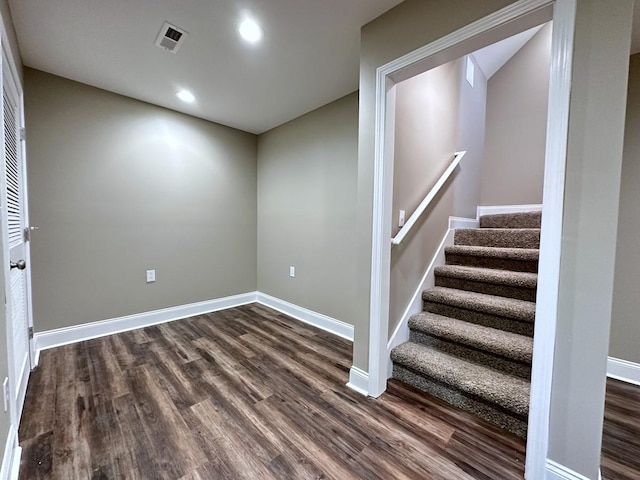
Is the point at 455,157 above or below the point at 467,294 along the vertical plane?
above

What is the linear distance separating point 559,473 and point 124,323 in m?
3.37

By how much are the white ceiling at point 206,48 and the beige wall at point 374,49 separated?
0.32 ft

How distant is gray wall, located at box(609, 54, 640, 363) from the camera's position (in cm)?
190

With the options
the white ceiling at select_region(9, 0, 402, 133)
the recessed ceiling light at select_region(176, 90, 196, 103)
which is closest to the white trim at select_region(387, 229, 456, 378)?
the white ceiling at select_region(9, 0, 402, 133)

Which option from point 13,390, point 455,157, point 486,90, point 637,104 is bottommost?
point 13,390

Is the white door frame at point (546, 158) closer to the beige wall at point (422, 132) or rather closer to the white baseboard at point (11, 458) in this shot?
the beige wall at point (422, 132)

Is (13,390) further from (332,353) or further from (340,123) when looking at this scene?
(340,123)

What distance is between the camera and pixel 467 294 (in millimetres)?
2109

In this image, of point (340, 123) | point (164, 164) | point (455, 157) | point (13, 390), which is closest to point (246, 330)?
point (13, 390)

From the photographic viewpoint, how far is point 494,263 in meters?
2.28

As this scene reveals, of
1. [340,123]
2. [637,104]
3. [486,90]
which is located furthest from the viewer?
[486,90]

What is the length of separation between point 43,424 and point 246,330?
151cm

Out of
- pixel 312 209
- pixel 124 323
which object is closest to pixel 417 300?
pixel 312 209

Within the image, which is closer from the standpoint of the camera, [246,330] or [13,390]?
[13,390]
